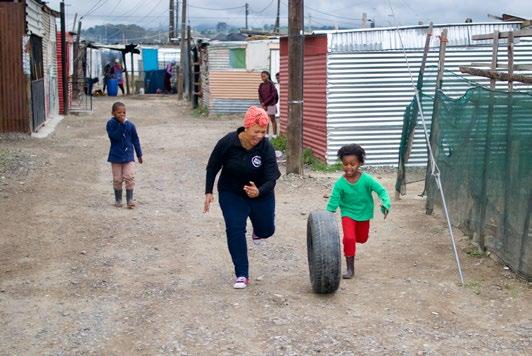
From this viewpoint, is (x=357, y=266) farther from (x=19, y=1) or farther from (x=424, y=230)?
(x=19, y=1)

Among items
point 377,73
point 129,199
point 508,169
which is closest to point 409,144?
point 377,73

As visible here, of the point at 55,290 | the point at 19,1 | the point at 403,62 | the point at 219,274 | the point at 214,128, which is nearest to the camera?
the point at 55,290

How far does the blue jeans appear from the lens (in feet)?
21.7

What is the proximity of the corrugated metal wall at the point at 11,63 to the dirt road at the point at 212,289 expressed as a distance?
6.14 meters

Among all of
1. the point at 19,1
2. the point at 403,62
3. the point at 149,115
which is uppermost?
the point at 19,1

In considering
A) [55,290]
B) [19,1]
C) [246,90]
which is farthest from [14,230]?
[246,90]

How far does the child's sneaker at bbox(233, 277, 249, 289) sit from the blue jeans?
34 millimetres

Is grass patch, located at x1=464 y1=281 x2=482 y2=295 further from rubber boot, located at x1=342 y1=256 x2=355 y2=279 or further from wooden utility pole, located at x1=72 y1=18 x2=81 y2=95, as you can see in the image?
wooden utility pole, located at x1=72 y1=18 x2=81 y2=95

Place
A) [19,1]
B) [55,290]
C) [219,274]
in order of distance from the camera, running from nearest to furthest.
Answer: [55,290] < [219,274] < [19,1]

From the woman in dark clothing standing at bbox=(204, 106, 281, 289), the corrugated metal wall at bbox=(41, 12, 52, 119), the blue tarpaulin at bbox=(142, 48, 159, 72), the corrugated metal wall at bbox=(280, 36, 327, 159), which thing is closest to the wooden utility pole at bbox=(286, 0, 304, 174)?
A: the corrugated metal wall at bbox=(280, 36, 327, 159)

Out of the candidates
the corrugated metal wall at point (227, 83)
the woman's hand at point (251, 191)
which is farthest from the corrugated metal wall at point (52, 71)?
the woman's hand at point (251, 191)

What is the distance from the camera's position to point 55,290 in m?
6.66

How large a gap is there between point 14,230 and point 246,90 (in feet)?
61.3

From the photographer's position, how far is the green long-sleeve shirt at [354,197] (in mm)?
6988
